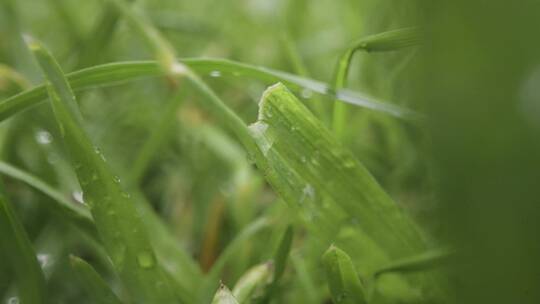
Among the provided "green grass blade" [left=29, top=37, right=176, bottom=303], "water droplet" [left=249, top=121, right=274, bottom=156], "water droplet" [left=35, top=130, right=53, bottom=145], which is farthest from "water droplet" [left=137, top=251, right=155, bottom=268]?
"water droplet" [left=35, top=130, right=53, bottom=145]

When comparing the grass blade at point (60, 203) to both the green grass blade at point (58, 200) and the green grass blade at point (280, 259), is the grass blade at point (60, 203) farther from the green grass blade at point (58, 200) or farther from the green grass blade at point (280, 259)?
the green grass blade at point (280, 259)

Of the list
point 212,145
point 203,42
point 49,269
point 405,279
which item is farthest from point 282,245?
point 203,42

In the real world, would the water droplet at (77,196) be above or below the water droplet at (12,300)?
above

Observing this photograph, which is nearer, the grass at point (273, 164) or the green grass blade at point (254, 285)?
the grass at point (273, 164)

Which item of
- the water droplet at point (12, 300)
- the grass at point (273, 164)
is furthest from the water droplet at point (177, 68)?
the water droplet at point (12, 300)

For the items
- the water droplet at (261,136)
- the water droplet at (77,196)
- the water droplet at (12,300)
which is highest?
the water droplet at (77,196)

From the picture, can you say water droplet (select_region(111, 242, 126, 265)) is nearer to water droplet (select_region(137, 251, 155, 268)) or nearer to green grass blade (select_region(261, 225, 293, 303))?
water droplet (select_region(137, 251, 155, 268))

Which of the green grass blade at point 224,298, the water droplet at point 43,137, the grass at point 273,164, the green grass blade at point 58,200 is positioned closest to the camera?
the grass at point 273,164
